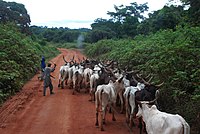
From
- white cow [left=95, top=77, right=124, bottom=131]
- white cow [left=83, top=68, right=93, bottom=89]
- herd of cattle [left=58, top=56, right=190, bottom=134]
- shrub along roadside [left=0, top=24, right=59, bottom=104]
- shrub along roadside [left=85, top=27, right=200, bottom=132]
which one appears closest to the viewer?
herd of cattle [left=58, top=56, right=190, bottom=134]

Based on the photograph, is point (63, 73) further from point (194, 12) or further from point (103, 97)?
point (194, 12)

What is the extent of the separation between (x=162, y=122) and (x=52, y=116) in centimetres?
572

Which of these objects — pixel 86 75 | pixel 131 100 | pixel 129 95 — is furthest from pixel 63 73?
pixel 131 100

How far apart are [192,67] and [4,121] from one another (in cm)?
653

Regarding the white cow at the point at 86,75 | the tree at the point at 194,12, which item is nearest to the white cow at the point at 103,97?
the white cow at the point at 86,75

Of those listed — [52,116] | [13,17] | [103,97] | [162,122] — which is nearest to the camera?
[162,122]

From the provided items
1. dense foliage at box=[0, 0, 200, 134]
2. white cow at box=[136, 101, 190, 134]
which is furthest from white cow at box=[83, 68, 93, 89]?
white cow at box=[136, 101, 190, 134]

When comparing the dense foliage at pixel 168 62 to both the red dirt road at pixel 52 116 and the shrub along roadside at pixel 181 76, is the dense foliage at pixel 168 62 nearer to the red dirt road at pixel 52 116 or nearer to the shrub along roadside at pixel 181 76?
the shrub along roadside at pixel 181 76

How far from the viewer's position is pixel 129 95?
9.74 meters

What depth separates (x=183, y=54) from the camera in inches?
413

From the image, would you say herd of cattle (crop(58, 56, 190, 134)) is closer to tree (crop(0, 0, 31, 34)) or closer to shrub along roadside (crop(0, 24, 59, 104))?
shrub along roadside (crop(0, 24, 59, 104))

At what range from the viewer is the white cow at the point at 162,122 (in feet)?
19.6

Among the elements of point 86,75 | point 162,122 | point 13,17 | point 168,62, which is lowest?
point 86,75

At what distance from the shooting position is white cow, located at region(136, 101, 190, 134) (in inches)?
235
